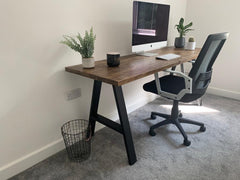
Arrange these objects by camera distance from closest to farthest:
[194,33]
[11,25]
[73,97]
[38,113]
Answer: [11,25], [38,113], [73,97], [194,33]

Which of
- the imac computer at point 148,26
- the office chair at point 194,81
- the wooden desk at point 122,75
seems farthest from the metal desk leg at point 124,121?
the imac computer at point 148,26

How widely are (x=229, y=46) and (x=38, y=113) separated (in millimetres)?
2741

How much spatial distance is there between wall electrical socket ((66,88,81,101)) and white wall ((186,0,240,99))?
2.19 m

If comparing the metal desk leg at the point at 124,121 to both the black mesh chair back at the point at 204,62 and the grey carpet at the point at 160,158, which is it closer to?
the grey carpet at the point at 160,158

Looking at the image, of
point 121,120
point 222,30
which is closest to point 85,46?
point 121,120

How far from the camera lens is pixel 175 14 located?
8.90ft

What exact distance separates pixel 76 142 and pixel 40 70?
0.75 m

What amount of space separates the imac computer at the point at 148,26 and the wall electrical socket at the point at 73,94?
0.69 m

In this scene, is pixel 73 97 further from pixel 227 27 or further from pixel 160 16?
pixel 227 27

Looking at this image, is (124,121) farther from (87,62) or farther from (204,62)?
(204,62)

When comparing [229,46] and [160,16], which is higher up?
[160,16]

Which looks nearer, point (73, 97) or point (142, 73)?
point (142, 73)

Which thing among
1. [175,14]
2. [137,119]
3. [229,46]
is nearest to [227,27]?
[229,46]

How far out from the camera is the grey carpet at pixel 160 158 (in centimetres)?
147
